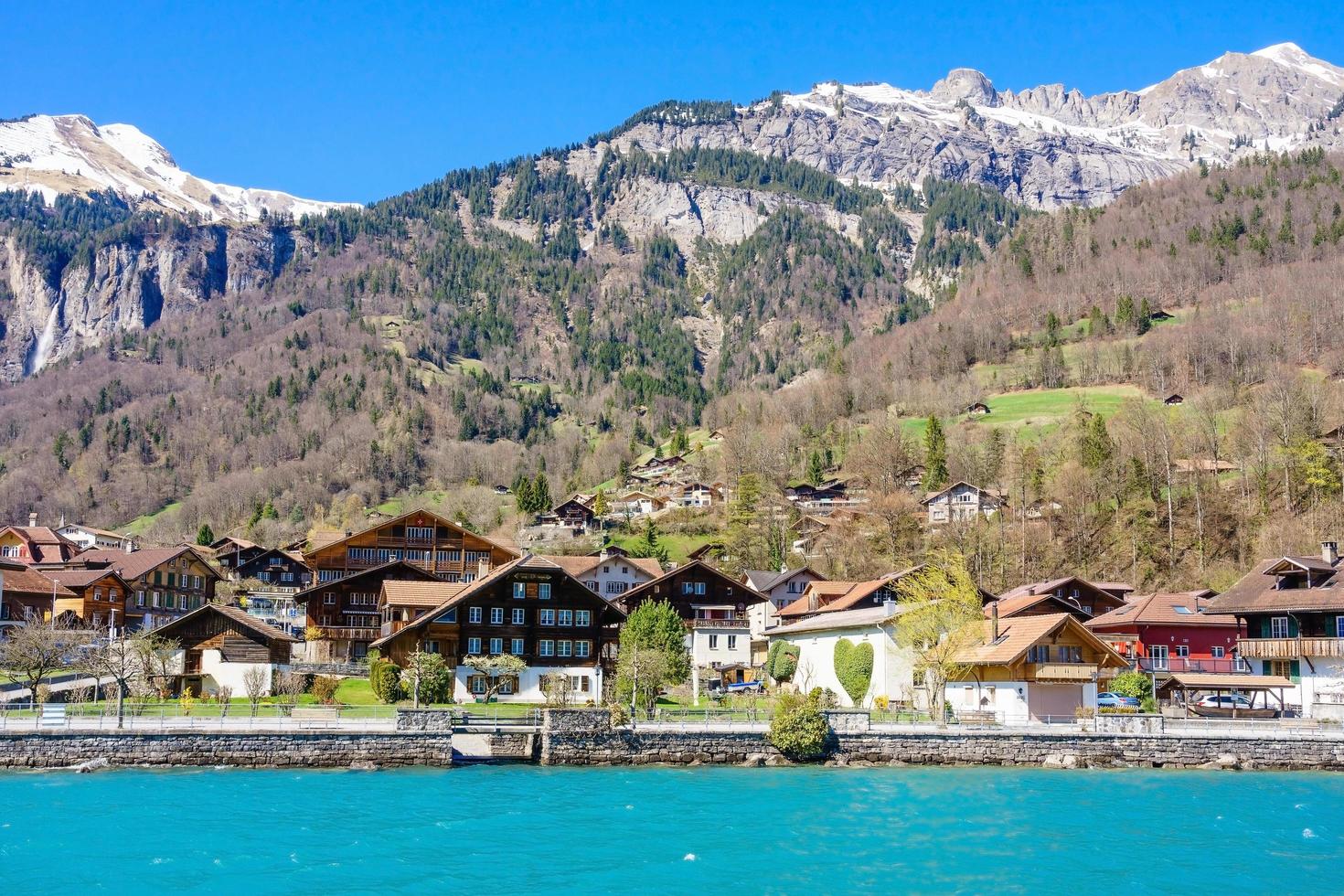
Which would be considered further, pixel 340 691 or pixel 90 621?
pixel 90 621

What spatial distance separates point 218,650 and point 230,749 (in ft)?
67.6

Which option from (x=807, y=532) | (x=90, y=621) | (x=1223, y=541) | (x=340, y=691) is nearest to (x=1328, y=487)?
(x=1223, y=541)

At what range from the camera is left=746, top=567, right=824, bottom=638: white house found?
9200 centimetres

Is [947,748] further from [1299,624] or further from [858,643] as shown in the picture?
[1299,624]

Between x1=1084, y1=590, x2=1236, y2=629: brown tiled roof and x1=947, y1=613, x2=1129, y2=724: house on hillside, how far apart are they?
1447cm

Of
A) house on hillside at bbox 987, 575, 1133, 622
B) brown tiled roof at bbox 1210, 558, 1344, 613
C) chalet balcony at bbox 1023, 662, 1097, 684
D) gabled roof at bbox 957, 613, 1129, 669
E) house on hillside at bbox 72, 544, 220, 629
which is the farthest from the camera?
house on hillside at bbox 72, 544, 220, 629

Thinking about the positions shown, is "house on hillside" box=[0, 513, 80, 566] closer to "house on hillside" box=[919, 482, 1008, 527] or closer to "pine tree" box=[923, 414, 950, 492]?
"house on hillside" box=[919, 482, 1008, 527]

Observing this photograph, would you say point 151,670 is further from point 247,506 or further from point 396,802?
point 247,506

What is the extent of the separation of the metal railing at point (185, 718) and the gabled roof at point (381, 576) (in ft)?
88.4

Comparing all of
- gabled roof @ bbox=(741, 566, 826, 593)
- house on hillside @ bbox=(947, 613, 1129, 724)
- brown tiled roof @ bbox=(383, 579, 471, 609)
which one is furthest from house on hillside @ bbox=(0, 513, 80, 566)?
house on hillside @ bbox=(947, 613, 1129, 724)

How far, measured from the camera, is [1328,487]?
3880 inches

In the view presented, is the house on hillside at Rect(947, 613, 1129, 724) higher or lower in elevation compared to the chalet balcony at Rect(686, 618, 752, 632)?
lower

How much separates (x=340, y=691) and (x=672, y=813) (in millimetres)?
32774

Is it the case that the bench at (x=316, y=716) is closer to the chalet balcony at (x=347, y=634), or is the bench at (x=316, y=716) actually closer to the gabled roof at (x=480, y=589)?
the gabled roof at (x=480, y=589)
